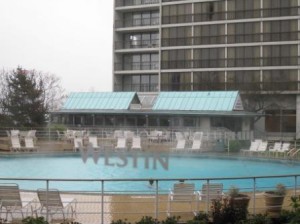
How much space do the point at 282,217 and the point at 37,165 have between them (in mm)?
16943

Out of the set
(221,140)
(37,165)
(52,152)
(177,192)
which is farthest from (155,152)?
(177,192)

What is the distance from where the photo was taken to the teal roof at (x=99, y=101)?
144 ft

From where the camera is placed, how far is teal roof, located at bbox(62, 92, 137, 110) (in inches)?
1726

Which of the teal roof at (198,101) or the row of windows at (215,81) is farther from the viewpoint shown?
the row of windows at (215,81)

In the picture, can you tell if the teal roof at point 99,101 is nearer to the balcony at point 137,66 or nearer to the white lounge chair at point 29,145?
the balcony at point 137,66

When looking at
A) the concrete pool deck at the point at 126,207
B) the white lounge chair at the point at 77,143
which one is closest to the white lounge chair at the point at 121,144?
the white lounge chair at the point at 77,143

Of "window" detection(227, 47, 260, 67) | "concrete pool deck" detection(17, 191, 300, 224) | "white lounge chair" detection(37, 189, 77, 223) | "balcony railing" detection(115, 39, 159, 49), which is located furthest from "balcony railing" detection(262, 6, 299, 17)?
"white lounge chair" detection(37, 189, 77, 223)

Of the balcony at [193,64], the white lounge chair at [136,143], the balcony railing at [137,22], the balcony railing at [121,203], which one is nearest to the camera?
the balcony railing at [121,203]

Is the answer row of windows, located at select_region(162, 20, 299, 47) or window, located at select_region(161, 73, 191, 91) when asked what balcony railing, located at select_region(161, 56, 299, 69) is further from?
row of windows, located at select_region(162, 20, 299, 47)

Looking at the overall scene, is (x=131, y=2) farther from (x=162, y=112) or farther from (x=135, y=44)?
(x=162, y=112)

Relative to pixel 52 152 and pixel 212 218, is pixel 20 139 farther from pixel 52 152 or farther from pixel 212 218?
pixel 212 218

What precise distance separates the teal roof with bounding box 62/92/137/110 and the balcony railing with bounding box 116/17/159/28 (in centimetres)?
1404

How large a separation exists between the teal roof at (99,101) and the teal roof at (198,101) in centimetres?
296

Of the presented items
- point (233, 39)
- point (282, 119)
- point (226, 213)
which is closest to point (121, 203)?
point (226, 213)
